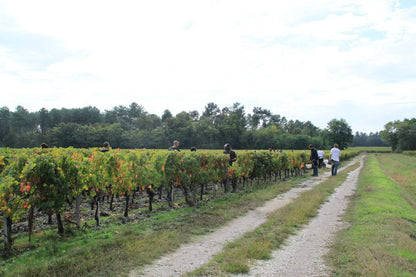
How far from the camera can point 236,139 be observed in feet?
314

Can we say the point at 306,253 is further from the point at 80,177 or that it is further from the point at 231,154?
the point at 231,154

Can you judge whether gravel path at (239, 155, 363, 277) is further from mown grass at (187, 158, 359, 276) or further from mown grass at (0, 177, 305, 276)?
mown grass at (0, 177, 305, 276)

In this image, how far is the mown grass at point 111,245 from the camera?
4.73m

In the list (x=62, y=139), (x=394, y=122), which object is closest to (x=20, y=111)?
(x=62, y=139)

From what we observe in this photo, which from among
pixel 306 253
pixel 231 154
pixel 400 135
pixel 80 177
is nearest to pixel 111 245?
pixel 80 177

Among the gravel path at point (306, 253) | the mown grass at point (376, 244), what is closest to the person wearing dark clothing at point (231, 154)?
the gravel path at point (306, 253)

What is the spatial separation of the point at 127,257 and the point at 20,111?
11203 cm

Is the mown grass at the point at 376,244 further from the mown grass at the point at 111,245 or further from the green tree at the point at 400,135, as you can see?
the green tree at the point at 400,135

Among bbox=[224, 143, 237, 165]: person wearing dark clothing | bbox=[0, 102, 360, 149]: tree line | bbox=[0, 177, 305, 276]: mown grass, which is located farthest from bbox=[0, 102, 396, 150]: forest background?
bbox=[0, 177, 305, 276]: mown grass

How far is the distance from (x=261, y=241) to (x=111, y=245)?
3320mm

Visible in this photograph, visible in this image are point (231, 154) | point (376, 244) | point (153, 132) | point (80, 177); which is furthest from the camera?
point (153, 132)

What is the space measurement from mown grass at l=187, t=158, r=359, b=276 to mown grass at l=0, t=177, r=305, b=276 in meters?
1.15

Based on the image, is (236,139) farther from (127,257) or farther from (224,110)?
(127,257)

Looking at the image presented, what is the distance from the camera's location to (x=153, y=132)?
8206 centimetres
